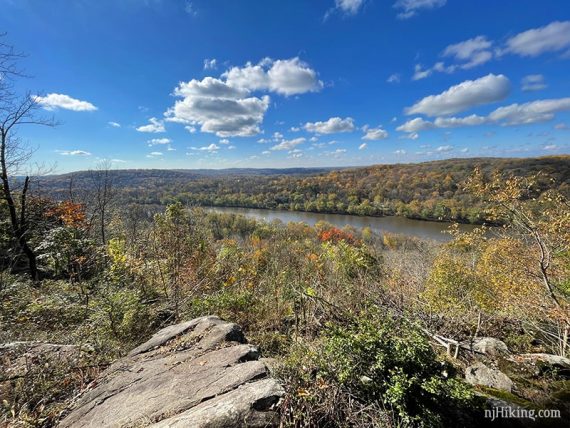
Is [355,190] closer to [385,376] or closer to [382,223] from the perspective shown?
[382,223]

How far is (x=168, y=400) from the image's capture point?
8.86ft

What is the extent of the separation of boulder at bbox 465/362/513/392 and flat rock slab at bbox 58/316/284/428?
2.35 metres

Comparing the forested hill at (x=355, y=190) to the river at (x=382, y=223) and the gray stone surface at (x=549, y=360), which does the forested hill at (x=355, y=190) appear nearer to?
the river at (x=382, y=223)

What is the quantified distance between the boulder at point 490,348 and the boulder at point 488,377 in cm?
57

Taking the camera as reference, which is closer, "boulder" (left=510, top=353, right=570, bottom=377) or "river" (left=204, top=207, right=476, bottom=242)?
"boulder" (left=510, top=353, right=570, bottom=377)

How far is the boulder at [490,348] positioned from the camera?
370cm

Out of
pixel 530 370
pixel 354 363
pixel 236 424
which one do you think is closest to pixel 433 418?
pixel 354 363

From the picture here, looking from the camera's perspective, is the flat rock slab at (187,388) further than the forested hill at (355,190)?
No

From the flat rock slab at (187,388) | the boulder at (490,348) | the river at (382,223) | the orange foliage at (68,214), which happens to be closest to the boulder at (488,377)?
the boulder at (490,348)

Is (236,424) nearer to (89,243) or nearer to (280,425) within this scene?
(280,425)

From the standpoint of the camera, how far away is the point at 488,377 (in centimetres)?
306

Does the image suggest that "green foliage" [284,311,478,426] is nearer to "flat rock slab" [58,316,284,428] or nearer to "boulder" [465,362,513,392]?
"flat rock slab" [58,316,284,428]

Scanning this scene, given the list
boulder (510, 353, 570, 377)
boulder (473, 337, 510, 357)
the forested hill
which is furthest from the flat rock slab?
the forested hill

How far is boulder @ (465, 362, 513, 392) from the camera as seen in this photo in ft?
9.70
